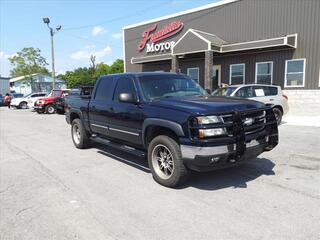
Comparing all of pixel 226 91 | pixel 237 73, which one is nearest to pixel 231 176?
pixel 226 91

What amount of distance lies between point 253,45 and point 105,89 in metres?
12.4

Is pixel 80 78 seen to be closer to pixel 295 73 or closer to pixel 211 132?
pixel 295 73

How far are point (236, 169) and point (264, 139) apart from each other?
99cm

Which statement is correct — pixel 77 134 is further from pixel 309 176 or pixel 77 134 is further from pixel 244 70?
pixel 244 70

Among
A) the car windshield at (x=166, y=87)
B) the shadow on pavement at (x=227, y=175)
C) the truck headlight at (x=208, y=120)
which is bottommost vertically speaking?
the shadow on pavement at (x=227, y=175)

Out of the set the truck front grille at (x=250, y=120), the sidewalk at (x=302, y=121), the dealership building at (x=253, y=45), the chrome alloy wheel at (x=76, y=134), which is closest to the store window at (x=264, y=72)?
the dealership building at (x=253, y=45)

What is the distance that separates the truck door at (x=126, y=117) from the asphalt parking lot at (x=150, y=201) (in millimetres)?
706

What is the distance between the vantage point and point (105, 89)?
678 cm

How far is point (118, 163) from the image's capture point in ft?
21.4

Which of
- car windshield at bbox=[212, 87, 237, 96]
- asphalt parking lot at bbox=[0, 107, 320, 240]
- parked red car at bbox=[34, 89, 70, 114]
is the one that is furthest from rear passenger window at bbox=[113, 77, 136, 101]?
parked red car at bbox=[34, 89, 70, 114]

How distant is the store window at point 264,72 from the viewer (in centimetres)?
1753

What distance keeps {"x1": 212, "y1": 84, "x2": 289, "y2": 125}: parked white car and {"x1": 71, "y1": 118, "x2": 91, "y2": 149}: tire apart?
5225 millimetres

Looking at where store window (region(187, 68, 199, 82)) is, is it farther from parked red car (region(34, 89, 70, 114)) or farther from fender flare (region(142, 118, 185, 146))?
fender flare (region(142, 118, 185, 146))

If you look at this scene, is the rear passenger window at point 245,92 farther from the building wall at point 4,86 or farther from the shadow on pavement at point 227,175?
the building wall at point 4,86
